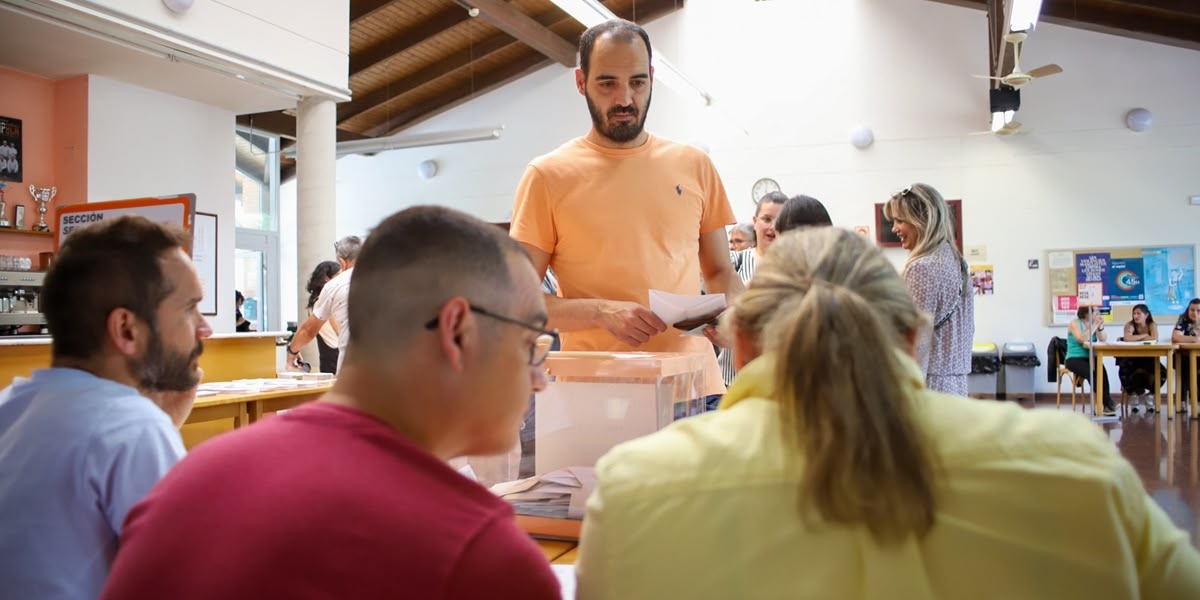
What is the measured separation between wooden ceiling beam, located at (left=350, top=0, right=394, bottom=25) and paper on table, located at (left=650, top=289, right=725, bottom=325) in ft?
29.2

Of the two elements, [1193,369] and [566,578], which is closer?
[566,578]

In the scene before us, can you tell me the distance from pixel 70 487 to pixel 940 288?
277 centimetres

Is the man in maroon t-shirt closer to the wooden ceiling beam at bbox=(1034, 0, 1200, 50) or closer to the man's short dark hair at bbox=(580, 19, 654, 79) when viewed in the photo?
the man's short dark hair at bbox=(580, 19, 654, 79)

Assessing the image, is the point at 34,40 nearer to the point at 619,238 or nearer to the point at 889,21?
the point at 619,238

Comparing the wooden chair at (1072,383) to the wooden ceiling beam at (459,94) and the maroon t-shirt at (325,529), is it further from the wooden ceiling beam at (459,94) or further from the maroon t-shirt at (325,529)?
the maroon t-shirt at (325,529)

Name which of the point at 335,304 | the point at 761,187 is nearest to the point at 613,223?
the point at 335,304

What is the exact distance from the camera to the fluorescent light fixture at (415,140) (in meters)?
11.0

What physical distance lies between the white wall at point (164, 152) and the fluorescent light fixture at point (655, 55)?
3.57m

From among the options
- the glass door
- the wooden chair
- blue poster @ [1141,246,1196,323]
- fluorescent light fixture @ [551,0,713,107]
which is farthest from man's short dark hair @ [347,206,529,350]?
blue poster @ [1141,246,1196,323]

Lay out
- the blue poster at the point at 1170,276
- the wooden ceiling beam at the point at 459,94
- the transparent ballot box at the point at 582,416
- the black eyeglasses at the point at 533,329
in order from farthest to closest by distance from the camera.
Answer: the wooden ceiling beam at the point at 459,94
the blue poster at the point at 1170,276
the transparent ballot box at the point at 582,416
the black eyeglasses at the point at 533,329

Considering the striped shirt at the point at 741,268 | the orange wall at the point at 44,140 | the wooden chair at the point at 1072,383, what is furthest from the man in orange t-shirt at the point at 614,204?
the wooden chair at the point at 1072,383

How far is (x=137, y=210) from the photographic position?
3.07 meters

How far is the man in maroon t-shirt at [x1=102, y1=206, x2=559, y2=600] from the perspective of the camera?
737mm

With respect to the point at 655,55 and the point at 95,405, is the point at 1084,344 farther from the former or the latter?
the point at 95,405
